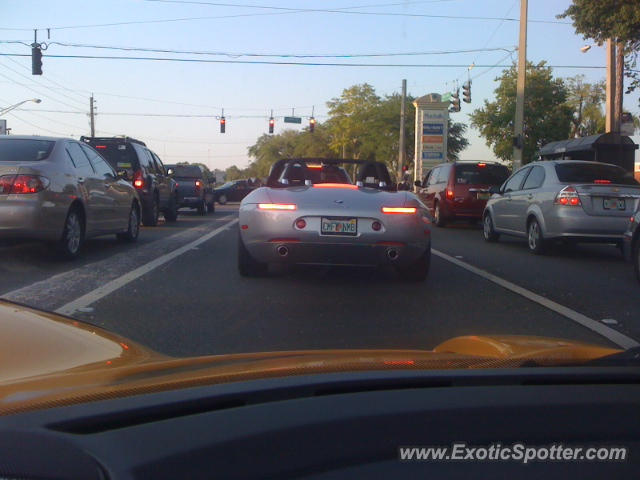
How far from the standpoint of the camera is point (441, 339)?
17.1ft

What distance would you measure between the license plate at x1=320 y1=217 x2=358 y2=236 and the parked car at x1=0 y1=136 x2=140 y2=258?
3.53m

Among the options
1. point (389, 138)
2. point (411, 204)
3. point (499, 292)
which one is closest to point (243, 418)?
point (411, 204)

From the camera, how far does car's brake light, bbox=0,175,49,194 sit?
7.80 m

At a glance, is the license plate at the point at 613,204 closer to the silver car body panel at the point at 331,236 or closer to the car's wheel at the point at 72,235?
the silver car body panel at the point at 331,236

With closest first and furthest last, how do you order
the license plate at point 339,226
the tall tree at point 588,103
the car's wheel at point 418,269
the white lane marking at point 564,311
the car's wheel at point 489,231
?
the white lane marking at point 564,311 → the license plate at point 339,226 → the car's wheel at point 418,269 → the car's wheel at point 489,231 → the tall tree at point 588,103

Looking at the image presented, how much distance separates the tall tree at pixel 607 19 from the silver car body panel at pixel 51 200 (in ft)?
42.4

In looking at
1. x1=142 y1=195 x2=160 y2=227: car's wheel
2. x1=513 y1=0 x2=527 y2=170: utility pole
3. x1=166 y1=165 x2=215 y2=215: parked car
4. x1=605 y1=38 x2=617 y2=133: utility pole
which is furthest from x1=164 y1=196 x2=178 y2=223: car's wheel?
x1=605 y1=38 x2=617 y2=133: utility pole

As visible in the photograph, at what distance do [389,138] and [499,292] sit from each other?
195 ft

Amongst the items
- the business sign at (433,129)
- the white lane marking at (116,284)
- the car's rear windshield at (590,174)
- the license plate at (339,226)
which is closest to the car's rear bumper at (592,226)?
the car's rear windshield at (590,174)

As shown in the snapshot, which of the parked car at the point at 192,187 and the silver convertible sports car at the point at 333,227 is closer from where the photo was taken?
the silver convertible sports car at the point at 333,227

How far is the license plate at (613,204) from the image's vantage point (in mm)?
10078

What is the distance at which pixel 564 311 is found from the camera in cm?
633

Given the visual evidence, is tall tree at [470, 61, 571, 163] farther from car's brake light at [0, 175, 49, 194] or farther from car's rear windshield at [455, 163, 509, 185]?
car's brake light at [0, 175, 49, 194]

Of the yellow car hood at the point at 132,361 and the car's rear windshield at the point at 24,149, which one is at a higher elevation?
the car's rear windshield at the point at 24,149
